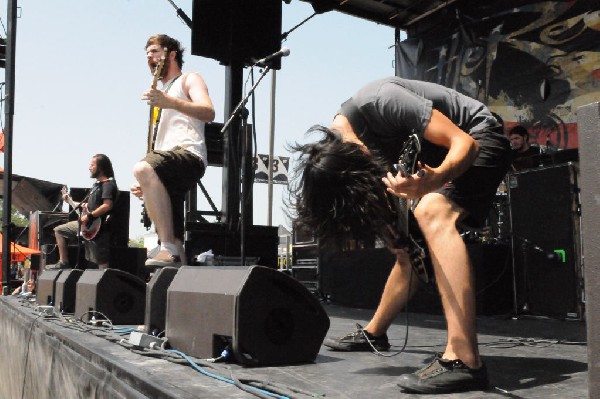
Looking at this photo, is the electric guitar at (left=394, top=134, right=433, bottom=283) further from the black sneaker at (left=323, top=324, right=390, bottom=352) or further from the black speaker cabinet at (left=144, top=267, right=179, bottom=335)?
the black speaker cabinet at (left=144, top=267, right=179, bottom=335)

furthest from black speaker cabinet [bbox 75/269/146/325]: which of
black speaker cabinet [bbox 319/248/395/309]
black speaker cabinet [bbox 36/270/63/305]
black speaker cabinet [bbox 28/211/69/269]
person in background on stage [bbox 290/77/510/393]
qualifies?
black speaker cabinet [bbox 28/211/69/269]

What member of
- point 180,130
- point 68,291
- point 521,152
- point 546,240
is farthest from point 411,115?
point 521,152

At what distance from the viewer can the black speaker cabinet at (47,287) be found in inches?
207

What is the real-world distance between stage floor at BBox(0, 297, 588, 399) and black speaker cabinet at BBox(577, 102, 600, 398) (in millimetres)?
793

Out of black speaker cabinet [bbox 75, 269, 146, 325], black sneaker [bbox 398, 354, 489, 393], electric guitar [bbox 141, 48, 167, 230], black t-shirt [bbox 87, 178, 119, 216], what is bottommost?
black sneaker [bbox 398, 354, 489, 393]

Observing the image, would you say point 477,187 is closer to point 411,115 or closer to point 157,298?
point 411,115

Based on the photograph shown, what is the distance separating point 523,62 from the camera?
9.17 m

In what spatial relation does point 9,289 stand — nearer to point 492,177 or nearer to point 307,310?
point 307,310

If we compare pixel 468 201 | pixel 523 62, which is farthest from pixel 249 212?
pixel 523 62

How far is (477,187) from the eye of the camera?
2240 millimetres

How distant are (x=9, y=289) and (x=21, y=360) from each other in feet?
11.0

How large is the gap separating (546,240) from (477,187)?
3.54m

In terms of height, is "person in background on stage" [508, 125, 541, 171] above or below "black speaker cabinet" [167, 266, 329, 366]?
above

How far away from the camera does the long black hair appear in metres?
2.06
